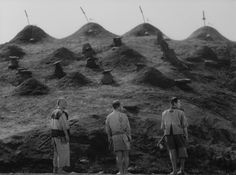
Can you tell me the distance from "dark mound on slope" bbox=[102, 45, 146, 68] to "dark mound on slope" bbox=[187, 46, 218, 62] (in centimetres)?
402

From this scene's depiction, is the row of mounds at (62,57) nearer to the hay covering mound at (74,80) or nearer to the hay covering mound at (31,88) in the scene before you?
the hay covering mound at (74,80)

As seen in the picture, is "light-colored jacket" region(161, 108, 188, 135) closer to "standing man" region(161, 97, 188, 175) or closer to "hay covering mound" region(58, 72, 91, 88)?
"standing man" region(161, 97, 188, 175)

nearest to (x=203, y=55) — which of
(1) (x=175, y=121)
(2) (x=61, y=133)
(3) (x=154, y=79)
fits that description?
(3) (x=154, y=79)

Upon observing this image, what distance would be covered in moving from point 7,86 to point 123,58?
758 centimetres

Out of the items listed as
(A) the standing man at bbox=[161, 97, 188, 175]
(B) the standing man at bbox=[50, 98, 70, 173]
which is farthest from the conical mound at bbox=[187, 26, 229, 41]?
(B) the standing man at bbox=[50, 98, 70, 173]

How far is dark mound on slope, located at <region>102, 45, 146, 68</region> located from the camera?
35.2m

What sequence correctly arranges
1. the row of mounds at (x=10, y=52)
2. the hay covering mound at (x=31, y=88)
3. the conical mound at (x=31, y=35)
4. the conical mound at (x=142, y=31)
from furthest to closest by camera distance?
the conical mound at (x=142, y=31)
the conical mound at (x=31, y=35)
the row of mounds at (x=10, y=52)
the hay covering mound at (x=31, y=88)

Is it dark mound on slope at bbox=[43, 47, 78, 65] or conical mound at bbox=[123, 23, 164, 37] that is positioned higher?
conical mound at bbox=[123, 23, 164, 37]

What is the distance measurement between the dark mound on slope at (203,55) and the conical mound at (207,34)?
894 centimetres

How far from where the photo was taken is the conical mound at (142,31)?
162 feet

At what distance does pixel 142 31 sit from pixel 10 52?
44.5ft

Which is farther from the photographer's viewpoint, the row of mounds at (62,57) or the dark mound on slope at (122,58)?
the row of mounds at (62,57)

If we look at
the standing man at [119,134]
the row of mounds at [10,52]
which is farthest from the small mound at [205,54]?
the standing man at [119,134]

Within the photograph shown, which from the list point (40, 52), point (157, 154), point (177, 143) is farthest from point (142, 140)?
point (40, 52)
